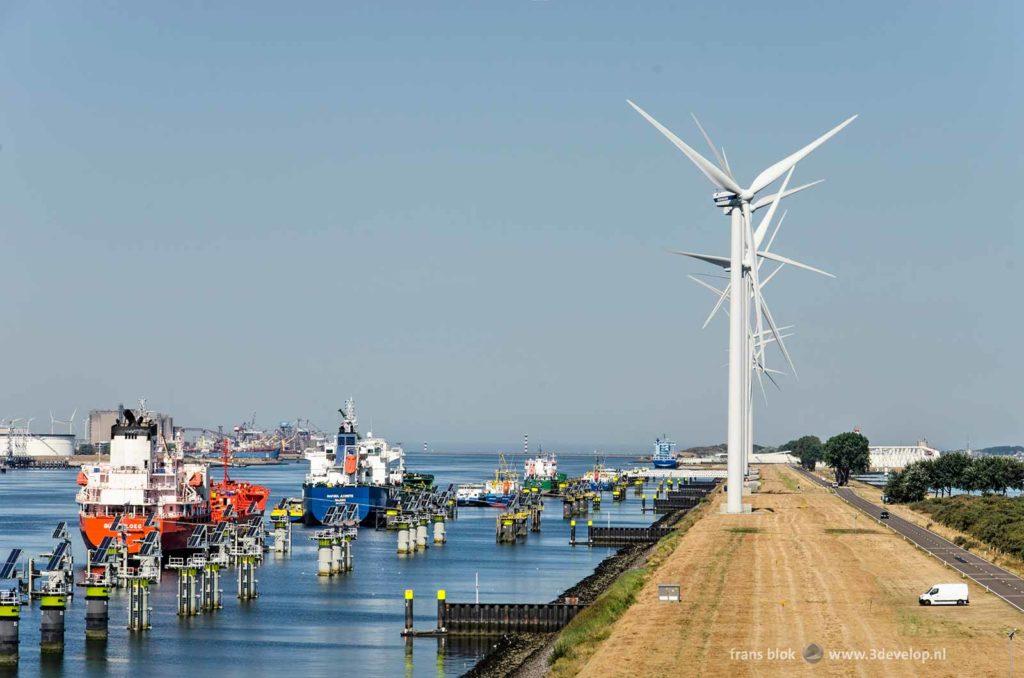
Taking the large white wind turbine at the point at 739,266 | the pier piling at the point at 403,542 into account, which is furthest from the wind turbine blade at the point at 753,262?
the pier piling at the point at 403,542

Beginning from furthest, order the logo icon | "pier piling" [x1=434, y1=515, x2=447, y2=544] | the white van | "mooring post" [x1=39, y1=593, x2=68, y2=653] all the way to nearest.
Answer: "pier piling" [x1=434, y1=515, x2=447, y2=544] → "mooring post" [x1=39, y1=593, x2=68, y2=653] → the white van → the logo icon

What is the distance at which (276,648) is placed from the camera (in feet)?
294

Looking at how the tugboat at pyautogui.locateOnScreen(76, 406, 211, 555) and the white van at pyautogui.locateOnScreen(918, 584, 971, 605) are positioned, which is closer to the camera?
the white van at pyautogui.locateOnScreen(918, 584, 971, 605)

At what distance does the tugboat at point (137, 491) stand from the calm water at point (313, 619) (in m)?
5.66

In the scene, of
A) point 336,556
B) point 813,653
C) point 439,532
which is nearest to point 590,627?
point 813,653

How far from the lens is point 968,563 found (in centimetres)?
10738

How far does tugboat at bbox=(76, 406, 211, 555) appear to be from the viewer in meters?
142

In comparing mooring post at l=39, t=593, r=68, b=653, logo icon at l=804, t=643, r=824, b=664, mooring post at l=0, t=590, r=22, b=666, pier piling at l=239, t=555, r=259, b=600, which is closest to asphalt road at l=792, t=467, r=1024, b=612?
logo icon at l=804, t=643, r=824, b=664

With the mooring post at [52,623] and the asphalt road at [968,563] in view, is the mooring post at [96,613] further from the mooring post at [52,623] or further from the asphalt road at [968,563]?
the asphalt road at [968,563]

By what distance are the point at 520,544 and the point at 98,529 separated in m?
54.5

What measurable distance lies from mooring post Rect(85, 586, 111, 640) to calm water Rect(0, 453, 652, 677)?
96cm

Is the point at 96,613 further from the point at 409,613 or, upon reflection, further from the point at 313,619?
the point at 409,613

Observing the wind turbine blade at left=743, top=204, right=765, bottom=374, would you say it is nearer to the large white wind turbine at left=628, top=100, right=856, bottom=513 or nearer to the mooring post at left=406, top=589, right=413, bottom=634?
the large white wind turbine at left=628, top=100, right=856, bottom=513

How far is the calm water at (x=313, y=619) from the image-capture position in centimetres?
8331
